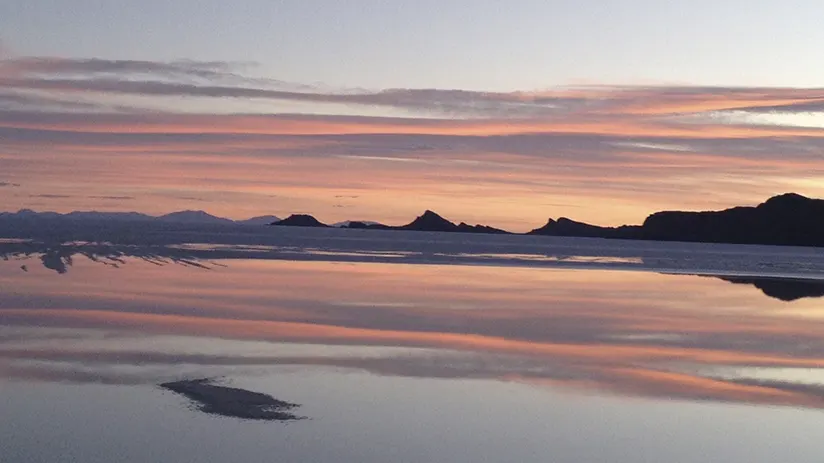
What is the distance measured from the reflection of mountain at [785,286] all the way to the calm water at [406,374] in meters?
5.73

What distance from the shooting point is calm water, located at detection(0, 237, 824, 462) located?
10734 mm

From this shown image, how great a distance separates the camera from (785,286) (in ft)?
132

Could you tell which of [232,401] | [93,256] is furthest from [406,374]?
[93,256]

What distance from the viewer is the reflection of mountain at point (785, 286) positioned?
34.9 metres

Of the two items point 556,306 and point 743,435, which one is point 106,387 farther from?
point 556,306

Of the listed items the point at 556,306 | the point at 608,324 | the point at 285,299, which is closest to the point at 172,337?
the point at 285,299

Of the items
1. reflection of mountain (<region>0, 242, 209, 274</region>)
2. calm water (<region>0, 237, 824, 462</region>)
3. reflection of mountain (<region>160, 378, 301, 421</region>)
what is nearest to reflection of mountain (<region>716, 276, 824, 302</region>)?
calm water (<region>0, 237, 824, 462</region>)

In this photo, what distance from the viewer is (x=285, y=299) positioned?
25.5 meters

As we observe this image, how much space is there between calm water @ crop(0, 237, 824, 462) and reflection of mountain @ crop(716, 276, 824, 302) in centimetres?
573

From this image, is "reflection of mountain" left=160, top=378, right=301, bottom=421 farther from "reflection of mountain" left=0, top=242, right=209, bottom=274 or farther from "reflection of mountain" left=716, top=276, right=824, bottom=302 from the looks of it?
"reflection of mountain" left=716, top=276, right=824, bottom=302

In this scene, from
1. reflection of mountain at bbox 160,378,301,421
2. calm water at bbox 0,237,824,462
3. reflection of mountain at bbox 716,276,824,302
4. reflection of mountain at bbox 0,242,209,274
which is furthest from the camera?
reflection of mountain at bbox 0,242,209,274

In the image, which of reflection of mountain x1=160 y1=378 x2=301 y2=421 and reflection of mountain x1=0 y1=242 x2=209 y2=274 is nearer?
reflection of mountain x1=160 y1=378 x2=301 y2=421

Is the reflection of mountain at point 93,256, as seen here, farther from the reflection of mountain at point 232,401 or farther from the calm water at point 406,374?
the reflection of mountain at point 232,401

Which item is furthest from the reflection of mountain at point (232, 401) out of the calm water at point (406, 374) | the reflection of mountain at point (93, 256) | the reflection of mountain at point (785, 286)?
the reflection of mountain at point (785, 286)
